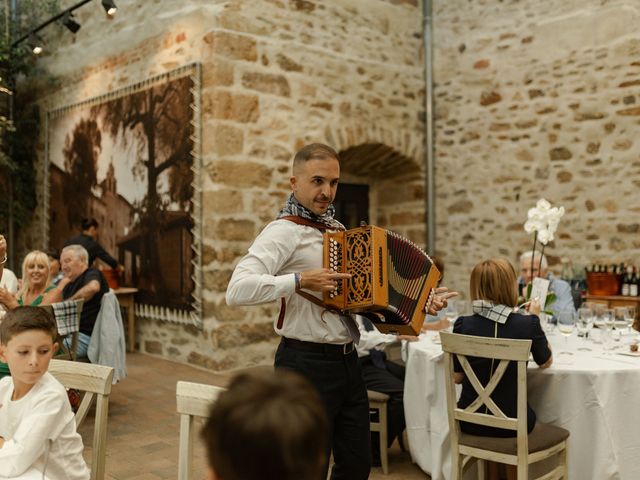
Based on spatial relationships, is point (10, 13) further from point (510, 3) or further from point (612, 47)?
point (612, 47)

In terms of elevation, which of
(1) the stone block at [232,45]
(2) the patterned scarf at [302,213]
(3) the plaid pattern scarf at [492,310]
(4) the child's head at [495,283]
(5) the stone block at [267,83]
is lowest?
(3) the plaid pattern scarf at [492,310]

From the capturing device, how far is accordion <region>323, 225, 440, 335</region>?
7.47ft

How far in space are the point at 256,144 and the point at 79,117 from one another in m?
2.68

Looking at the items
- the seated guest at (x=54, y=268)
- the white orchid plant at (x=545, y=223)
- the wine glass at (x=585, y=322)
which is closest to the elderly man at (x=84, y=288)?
the seated guest at (x=54, y=268)

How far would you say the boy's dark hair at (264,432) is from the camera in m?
0.91

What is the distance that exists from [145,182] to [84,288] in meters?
2.35

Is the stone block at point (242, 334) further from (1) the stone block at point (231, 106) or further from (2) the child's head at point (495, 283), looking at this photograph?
(2) the child's head at point (495, 283)

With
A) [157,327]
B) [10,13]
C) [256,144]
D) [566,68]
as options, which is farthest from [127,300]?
[566,68]

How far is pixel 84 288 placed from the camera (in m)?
4.56

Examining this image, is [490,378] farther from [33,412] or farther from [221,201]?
[221,201]

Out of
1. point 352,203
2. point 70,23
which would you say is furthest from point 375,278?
point 70,23

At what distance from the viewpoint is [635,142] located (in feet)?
20.6

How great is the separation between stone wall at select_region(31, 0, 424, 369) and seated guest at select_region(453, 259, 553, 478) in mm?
3361

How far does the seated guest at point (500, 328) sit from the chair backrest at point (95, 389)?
5.51 ft
